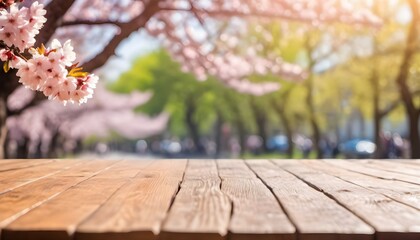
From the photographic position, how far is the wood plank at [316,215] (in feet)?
6.95

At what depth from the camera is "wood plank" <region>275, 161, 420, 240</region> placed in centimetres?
216

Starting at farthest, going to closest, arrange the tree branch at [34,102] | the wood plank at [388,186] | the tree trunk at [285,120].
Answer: the tree trunk at [285,120]
the tree branch at [34,102]
the wood plank at [388,186]

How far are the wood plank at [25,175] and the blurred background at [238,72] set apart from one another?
6.51 feet

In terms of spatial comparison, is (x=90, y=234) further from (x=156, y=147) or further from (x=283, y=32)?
(x=156, y=147)

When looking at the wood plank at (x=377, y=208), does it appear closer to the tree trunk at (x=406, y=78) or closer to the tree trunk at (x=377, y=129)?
the tree trunk at (x=406, y=78)

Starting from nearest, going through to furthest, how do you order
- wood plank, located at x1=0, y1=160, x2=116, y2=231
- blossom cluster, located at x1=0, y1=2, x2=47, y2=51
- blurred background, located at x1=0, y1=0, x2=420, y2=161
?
wood plank, located at x1=0, y1=160, x2=116, y2=231 → blossom cluster, located at x1=0, y1=2, x2=47, y2=51 → blurred background, located at x1=0, y1=0, x2=420, y2=161

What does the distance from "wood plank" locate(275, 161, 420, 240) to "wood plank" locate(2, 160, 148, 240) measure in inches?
42.7

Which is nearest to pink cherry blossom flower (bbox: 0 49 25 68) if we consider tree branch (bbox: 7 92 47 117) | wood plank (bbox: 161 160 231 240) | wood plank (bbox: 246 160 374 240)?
wood plank (bbox: 161 160 231 240)

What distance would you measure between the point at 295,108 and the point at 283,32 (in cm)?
1294

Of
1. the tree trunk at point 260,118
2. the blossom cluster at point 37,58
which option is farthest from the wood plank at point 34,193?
the tree trunk at point 260,118

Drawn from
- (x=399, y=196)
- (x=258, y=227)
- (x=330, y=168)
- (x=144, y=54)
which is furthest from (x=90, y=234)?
(x=144, y=54)

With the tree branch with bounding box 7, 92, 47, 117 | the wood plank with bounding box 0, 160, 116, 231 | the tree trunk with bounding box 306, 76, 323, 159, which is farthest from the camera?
the tree trunk with bounding box 306, 76, 323, 159

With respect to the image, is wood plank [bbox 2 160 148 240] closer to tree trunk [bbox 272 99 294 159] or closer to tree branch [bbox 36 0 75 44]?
tree branch [bbox 36 0 75 44]

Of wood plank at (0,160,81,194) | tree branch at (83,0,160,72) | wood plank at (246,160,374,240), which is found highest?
tree branch at (83,0,160,72)
